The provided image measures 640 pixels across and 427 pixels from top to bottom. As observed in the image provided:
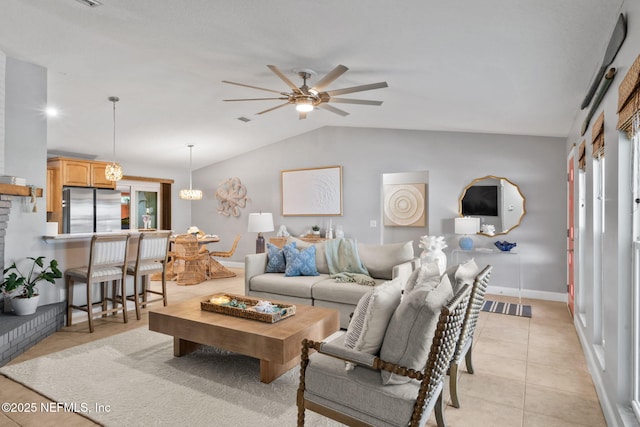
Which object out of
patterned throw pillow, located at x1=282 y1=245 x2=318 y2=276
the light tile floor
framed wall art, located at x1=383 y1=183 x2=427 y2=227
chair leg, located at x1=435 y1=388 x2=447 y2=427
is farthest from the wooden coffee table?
framed wall art, located at x1=383 y1=183 x2=427 y2=227

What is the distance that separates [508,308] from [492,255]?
102 cm

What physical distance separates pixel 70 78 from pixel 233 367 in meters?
3.61

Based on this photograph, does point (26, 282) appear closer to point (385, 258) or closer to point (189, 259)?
point (189, 259)

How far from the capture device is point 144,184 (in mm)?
8062

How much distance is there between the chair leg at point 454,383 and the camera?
2293 mm

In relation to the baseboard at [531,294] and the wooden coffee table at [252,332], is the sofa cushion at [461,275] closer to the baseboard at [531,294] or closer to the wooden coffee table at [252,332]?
the wooden coffee table at [252,332]

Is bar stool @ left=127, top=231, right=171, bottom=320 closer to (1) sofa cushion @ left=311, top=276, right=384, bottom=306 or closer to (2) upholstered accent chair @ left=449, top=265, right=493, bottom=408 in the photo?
(1) sofa cushion @ left=311, top=276, right=384, bottom=306

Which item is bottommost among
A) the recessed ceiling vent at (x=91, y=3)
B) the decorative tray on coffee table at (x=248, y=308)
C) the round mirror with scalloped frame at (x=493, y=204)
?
the decorative tray on coffee table at (x=248, y=308)

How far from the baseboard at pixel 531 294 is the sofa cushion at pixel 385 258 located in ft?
7.08

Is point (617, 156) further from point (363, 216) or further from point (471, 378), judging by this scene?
point (363, 216)

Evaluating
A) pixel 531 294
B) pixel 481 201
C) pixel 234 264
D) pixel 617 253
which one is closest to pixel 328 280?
pixel 617 253

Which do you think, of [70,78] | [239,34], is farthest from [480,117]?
[70,78]

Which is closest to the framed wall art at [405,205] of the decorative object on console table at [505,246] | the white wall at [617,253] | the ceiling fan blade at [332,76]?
the decorative object on console table at [505,246]

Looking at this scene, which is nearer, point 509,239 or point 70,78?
point 70,78
